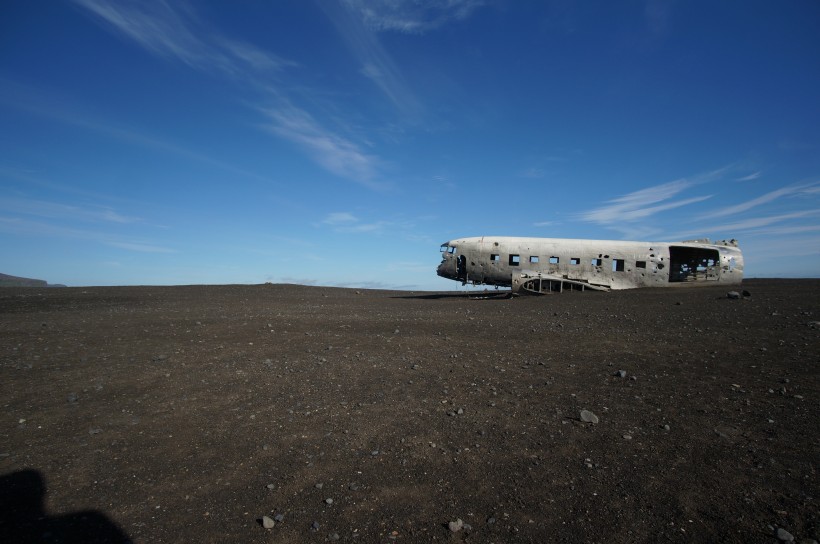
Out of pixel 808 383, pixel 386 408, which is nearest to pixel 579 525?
pixel 386 408

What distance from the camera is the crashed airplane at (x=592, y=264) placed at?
26156 mm

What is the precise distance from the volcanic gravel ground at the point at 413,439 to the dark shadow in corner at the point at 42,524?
0.06ft

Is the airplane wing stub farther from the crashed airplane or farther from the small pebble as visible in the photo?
the small pebble

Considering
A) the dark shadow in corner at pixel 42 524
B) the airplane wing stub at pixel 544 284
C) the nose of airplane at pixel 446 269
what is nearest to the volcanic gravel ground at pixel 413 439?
the dark shadow in corner at pixel 42 524

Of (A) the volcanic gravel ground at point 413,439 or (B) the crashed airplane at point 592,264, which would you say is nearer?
(A) the volcanic gravel ground at point 413,439

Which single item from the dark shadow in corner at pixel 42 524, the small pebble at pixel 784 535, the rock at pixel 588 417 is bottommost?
the dark shadow in corner at pixel 42 524

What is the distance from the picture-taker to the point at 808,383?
7039 millimetres

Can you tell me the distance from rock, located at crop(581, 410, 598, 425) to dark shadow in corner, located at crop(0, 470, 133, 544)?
18.7ft

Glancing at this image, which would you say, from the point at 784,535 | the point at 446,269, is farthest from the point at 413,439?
the point at 446,269

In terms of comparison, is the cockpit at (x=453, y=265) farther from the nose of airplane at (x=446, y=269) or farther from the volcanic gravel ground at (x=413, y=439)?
the volcanic gravel ground at (x=413, y=439)

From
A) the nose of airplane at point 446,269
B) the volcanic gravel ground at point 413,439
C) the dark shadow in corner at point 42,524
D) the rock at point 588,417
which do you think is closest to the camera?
the dark shadow in corner at point 42,524

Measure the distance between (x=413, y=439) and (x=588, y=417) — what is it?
8.79 feet

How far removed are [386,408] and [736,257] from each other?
29.4m

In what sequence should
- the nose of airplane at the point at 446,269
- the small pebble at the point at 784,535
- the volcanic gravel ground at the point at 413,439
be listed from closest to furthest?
the small pebble at the point at 784,535
the volcanic gravel ground at the point at 413,439
the nose of airplane at the point at 446,269
